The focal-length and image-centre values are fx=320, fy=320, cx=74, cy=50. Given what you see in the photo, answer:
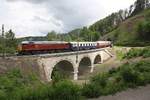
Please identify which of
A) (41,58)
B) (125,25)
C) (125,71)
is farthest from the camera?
(125,25)

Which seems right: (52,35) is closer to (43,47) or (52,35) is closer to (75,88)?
(43,47)

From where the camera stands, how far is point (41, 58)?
41.8 metres

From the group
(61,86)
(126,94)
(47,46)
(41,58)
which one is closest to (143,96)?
Result: (126,94)

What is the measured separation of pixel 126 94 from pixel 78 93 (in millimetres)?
4030

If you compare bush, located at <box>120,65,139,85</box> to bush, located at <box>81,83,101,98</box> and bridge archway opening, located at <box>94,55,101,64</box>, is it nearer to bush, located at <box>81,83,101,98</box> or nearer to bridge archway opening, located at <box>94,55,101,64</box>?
bush, located at <box>81,83,101,98</box>

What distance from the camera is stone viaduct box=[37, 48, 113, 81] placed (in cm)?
4306

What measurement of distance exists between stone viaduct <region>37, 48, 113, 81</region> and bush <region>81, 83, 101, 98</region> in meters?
20.5

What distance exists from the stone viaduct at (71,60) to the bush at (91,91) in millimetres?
20508

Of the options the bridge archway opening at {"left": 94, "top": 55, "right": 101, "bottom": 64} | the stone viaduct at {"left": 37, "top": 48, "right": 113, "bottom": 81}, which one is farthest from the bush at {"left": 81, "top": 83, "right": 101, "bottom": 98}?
the bridge archway opening at {"left": 94, "top": 55, "right": 101, "bottom": 64}

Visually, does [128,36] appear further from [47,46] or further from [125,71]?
[125,71]

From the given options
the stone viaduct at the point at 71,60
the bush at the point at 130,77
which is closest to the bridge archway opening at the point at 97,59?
the stone viaduct at the point at 71,60

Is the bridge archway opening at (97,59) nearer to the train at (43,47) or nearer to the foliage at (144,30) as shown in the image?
the train at (43,47)

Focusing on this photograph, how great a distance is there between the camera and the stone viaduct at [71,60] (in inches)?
1695

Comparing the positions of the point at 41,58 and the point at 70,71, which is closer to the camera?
the point at 41,58
